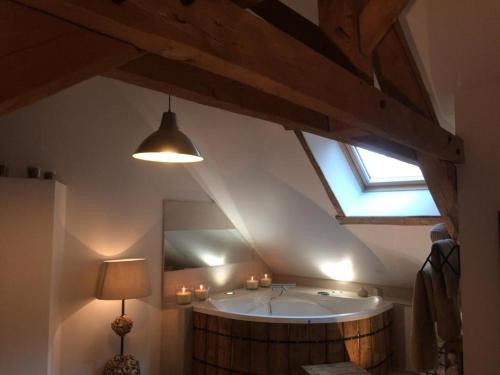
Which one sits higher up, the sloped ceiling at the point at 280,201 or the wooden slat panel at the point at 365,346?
the sloped ceiling at the point at 280,201

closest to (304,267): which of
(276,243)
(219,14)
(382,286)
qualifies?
(276,243)

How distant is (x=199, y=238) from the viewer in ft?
14.3

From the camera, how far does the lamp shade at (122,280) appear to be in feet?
10.4

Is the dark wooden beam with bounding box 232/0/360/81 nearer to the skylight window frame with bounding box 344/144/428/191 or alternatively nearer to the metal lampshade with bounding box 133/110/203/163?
the metal lampshade with bounding box 133/110/203/163

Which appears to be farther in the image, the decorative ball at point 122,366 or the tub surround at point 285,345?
the tub surround at point 285,345

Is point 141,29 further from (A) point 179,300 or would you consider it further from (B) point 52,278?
(A) point 179,300

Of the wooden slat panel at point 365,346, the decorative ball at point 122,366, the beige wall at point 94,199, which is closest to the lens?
the beige wall at point 94,199

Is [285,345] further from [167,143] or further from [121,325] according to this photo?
[167,143]

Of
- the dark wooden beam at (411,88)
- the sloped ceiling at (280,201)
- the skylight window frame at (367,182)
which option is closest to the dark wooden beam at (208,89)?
the dark wooden beam at (411,88)

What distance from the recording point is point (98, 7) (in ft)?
2.04

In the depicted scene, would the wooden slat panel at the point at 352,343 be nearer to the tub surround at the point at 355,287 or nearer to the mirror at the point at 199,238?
the tub surround at the point at 355,287

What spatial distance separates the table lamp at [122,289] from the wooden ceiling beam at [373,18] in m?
2.66

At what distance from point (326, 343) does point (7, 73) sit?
3494 millimetres

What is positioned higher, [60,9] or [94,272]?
[60,9]
